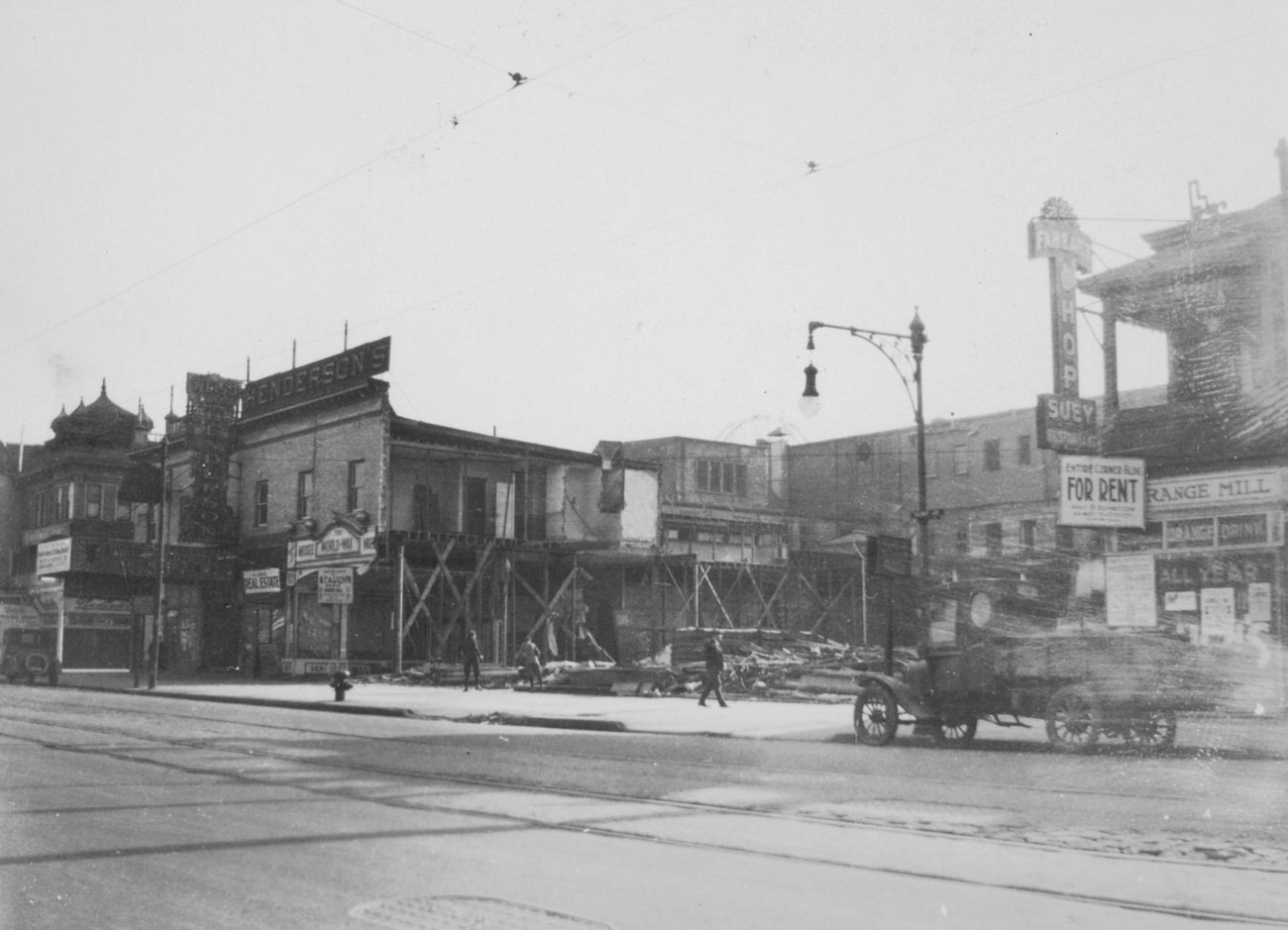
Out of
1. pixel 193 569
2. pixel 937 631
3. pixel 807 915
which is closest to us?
pixel 807 915

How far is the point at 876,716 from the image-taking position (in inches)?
668

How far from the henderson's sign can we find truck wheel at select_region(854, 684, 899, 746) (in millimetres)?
23855

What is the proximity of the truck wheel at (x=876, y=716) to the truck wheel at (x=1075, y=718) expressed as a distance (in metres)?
2.24

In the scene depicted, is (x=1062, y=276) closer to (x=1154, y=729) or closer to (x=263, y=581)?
(x=1154, y=729)

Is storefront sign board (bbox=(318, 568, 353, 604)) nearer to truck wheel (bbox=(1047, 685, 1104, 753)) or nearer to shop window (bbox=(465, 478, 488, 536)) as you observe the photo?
shop window (bbox=(465, 478, 488, 536))

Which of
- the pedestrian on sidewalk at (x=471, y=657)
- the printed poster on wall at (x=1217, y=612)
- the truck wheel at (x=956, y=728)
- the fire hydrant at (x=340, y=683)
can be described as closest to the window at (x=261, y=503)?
the pedestrian on sidewalk at (x=471, y=657)

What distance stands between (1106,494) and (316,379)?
26.3 metres

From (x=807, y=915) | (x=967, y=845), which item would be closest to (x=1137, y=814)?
(x=967, y=845)

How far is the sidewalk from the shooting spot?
54.9 feet

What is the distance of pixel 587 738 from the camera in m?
18.2

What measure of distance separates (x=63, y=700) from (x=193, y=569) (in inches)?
584

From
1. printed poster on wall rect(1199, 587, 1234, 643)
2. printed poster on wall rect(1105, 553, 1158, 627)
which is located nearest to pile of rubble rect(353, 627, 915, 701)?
printed poster on wall rect(1105, 553, 1158, 627)

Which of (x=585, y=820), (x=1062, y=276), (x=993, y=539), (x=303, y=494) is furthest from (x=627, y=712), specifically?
(x=993, y=539)

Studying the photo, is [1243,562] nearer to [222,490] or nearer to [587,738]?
[587,738]
